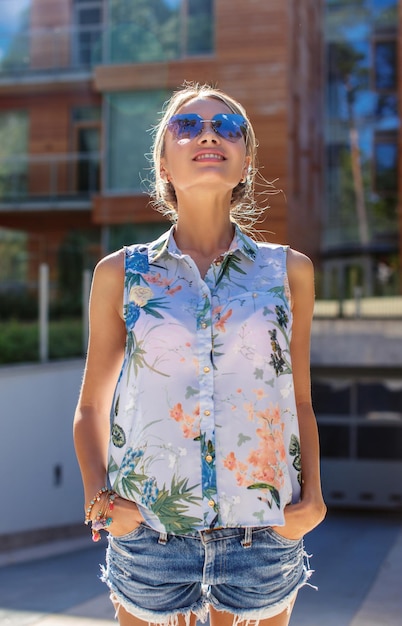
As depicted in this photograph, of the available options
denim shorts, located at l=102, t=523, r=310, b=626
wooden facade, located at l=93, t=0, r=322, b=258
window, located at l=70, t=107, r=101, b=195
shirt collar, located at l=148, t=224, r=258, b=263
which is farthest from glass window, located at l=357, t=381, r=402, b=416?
denim shorts, located at l=102, t=523, r=310, b=626

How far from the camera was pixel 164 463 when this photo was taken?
163 centimetres

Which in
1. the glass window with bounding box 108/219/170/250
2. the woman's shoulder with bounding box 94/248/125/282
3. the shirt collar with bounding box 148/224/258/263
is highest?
the glass window with bounding box 108/219/170/250

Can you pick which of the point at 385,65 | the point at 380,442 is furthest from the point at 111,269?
the point at 385,65

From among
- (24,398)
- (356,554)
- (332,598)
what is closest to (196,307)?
(332,598)

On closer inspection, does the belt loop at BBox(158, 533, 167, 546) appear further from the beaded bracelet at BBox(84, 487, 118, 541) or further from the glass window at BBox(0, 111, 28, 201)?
the glass window at BBox(0, 111, 28, 201)

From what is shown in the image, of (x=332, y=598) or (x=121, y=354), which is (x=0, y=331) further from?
(x=121, y=354)

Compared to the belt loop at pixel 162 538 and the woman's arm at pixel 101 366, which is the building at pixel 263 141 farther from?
the belt loop at pixel 162 538

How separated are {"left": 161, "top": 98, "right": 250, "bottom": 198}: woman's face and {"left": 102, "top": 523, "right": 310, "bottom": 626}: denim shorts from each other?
67 centimetres

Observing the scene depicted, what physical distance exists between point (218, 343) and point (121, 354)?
251 mm

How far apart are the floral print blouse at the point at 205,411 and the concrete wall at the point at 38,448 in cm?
853

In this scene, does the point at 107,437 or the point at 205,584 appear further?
the point at 107,437

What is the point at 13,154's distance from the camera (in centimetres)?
1652

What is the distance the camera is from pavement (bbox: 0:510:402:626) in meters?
5.98

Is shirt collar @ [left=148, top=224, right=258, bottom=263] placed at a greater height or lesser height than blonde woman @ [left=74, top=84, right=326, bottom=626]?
greater
